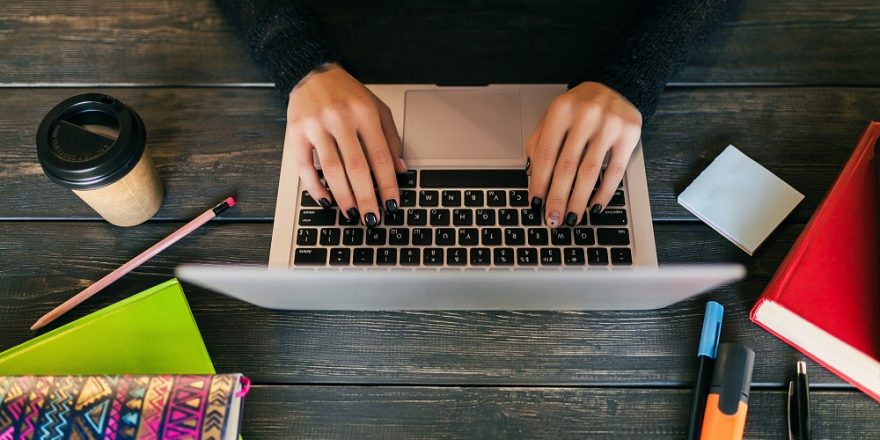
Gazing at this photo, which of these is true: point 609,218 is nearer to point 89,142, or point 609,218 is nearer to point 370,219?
point 370,219

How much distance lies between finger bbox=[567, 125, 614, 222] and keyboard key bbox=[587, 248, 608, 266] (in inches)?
1.3

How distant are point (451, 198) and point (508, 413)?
0.21 metres

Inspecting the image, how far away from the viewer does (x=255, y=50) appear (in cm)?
67

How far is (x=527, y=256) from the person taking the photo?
0.55 metres

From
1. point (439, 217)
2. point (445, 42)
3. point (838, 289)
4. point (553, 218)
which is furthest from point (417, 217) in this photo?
point (838, 289)

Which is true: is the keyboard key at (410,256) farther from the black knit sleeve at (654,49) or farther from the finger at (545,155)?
the black knit sleeve at (654,49)

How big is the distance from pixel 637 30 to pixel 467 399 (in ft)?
1.42

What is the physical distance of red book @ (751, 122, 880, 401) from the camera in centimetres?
48

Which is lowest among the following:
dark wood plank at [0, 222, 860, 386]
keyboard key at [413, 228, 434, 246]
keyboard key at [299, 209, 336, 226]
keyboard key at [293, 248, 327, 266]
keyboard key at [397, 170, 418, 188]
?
dark wood plank at [0, 222, 860, 386]

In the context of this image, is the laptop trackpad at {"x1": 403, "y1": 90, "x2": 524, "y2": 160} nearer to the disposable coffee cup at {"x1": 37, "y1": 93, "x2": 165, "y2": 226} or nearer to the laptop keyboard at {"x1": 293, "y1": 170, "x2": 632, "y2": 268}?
the laptop keyboard at {"x1": 293, "y1": 170, "x2": 632, "y2": 268}

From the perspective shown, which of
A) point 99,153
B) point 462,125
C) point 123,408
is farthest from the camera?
point 462,125

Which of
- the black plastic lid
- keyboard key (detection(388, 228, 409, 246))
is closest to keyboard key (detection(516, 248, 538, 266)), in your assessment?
keyboard key (detection(388, 228, 409, 246))

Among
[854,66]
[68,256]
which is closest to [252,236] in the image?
[68,256]

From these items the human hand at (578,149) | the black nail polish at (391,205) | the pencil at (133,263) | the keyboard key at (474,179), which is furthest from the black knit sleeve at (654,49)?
the pencil at (133,263)
